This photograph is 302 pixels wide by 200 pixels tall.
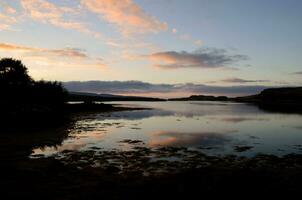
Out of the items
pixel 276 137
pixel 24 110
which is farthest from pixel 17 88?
pixel 276 137

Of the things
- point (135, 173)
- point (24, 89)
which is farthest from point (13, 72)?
point (135, 173)

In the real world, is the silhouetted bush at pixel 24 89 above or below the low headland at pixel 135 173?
above

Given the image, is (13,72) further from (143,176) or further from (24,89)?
(143,176)

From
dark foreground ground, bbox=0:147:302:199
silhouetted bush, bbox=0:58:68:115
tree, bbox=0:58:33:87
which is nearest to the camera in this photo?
dark foreground ground, bbox=0:147:302:199

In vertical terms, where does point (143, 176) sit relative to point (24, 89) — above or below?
below

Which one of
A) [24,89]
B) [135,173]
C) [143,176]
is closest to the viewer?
[143,176]

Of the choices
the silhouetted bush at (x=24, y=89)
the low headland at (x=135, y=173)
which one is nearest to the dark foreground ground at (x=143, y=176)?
the low headland at (x=135, y=173)

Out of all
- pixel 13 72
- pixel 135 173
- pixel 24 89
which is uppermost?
pixel 13 72

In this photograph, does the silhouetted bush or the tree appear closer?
the silhouetted bush

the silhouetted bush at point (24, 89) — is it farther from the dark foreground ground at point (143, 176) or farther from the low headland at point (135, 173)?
the dark foreground ground at point (143, 176)

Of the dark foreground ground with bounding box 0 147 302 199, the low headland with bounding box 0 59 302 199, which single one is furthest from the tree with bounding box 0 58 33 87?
the dark foreground ground with bounding box 0 147 302 199

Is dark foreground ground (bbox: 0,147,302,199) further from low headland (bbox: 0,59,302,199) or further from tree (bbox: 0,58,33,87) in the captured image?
tree (bbox: 0,58,33,87)

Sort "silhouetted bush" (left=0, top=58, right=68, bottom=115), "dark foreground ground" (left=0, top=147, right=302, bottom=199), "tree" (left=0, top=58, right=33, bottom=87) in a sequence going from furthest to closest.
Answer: "tree" (left=0, top=58, right=33, bottom=87) < "silhouetted bush" (left=0, top=58, right=68, bottom=115) < "dark foreground ground" (left=0, top=147, right=302, bottom=199)

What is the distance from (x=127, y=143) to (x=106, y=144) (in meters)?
2.20
